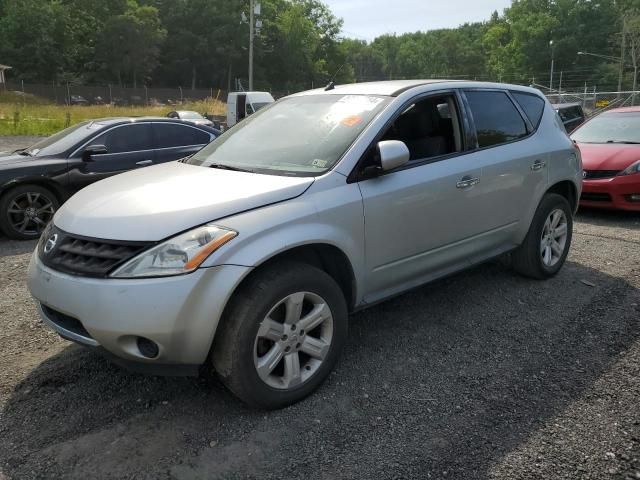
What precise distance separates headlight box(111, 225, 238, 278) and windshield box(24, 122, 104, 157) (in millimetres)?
5326

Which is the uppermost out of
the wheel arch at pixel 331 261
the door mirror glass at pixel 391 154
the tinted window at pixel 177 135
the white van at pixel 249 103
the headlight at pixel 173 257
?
the white van at pixel 249 103

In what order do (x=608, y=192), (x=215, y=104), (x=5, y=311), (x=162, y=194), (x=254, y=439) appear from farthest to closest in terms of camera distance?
(x=215, y=104) → (x=608, y=192) → (x=5, y=311) → (x=162, y=194) → (x=254, y=439)

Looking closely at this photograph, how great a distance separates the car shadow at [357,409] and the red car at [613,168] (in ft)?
12.4

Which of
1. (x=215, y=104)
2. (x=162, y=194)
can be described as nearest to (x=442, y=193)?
(x=162, y=194)

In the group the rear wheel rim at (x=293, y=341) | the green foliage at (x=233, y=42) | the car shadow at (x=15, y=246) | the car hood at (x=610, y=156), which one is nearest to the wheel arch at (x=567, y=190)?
the car hood at (x=610, y=156)

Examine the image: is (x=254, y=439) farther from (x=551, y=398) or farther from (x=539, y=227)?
(x=539, y=227)

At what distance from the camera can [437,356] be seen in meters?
3.58

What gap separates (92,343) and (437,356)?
2.08m

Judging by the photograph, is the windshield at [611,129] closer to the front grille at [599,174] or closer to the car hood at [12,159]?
the front grille at [599,174]

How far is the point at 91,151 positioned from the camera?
7.16m

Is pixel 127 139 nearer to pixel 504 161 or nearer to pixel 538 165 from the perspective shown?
pixel 504 161

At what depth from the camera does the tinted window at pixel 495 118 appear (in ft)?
13.9

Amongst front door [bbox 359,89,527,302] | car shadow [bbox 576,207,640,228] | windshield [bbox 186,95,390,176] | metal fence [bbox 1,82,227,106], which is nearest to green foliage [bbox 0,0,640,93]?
metal fence [bbox 1,82,227,106]

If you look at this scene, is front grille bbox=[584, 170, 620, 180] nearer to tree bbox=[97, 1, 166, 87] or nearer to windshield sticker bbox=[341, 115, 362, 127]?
windshield sticker bbox=[341, 115, 362, 127]
